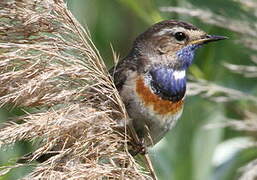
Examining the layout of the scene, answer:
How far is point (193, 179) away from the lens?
4.46 metres

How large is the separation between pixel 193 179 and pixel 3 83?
1.86 meters

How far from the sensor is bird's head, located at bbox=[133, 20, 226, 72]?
3957 mm

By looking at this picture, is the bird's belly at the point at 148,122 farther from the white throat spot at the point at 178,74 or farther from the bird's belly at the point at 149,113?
the white throat spot at the point at 178,74

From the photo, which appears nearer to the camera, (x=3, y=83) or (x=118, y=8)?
(x=3, y=83)

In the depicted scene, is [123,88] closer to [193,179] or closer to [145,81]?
[145,81]

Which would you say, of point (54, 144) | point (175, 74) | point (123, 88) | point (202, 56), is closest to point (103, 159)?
point (54, 144)

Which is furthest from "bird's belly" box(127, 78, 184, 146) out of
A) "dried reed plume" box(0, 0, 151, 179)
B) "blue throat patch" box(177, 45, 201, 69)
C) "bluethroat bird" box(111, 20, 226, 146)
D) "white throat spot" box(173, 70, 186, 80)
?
"dried reed plume" box(0, 0, 151, 179)

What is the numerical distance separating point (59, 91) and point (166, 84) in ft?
3.19

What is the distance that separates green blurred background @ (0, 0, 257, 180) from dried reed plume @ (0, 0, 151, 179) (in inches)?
43.1

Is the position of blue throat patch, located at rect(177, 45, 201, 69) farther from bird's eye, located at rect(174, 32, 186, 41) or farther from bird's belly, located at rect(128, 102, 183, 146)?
bird's belly, located at rect(128, 102, 183, 146)

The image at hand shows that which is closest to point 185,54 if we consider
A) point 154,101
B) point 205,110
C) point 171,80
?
point 171,80

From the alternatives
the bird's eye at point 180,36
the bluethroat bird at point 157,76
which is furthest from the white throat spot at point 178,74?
the bird's eye at point 180,36

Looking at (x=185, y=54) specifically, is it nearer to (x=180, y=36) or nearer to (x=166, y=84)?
(x=180, y=36)

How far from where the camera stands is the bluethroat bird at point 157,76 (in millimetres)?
3658
